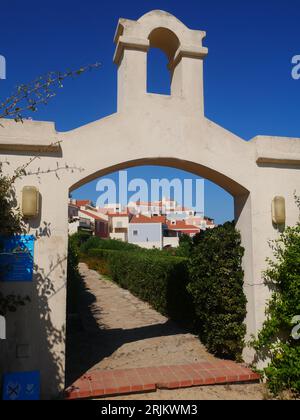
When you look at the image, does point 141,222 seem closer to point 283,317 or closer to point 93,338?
point 93,338

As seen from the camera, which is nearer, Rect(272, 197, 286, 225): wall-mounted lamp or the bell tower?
the bell tower

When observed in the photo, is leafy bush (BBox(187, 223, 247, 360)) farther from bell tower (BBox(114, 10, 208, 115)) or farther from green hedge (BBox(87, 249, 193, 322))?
bell tower (BBox(114, 10, 208, 115))

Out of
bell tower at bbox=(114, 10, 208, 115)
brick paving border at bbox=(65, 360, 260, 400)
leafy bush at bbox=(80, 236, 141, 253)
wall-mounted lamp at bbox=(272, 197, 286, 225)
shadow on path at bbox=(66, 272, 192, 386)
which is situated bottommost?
shadow on path at bbox=(66, 272, 192, 386)

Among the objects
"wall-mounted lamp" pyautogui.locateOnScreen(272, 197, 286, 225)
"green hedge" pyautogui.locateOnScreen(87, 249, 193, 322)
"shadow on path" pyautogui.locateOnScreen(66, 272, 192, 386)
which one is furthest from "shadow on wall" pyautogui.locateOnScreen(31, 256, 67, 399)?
"green hedge" pyautogui.locateOnScreen(87, 249, 193, 322)

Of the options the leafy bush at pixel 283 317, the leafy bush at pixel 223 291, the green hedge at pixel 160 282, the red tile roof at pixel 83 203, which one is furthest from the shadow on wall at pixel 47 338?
the red tile roof at pixel 83 203

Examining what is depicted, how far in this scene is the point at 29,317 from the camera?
15.4 ft

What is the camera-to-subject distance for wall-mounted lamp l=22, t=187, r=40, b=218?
4.69 metres

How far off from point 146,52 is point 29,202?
3076 millimetres

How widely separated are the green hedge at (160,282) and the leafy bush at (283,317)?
3.05 m

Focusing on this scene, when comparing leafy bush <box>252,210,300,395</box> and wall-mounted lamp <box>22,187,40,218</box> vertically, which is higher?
wall-mounted lamp <box>22,187,40,218</box>

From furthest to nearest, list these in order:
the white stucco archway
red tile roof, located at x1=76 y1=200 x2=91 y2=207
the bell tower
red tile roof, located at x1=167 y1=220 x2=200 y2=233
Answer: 1. red tile roof, located at x1=76 y1=200 x2=91 y2=207
2. red tile roof, located at x1=167 y1=220 x2=200 y2=233
3. the bell tower
4. the white stucco archway

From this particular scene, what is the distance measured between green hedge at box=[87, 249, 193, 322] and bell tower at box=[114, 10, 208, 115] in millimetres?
4250
